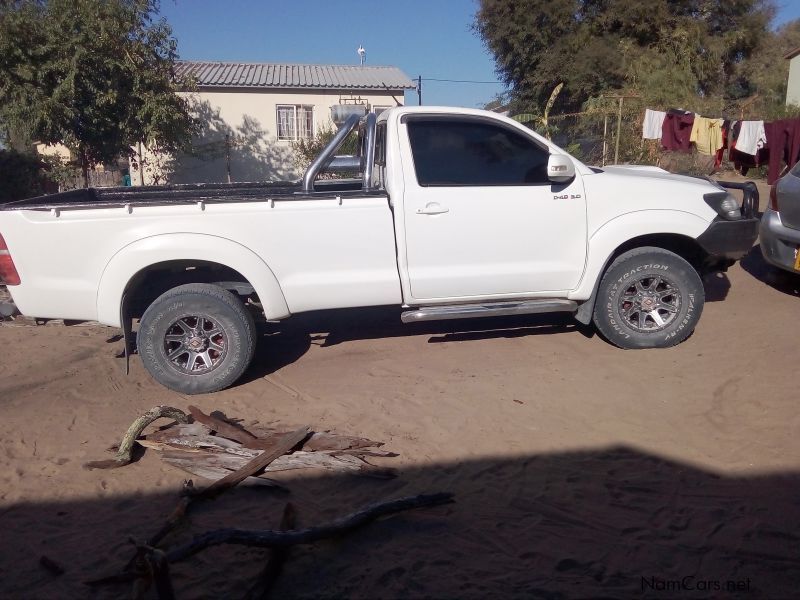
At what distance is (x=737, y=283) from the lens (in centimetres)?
855

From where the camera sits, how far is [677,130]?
1284 centimetres

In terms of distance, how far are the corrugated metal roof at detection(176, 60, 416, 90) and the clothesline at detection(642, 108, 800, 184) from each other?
12.3 metres

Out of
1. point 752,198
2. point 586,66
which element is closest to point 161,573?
point 752,198

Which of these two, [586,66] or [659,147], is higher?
[586,66]

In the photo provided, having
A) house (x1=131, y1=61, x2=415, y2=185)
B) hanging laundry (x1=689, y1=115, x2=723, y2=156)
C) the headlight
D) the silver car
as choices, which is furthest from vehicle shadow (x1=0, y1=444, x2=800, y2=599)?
house (x1=131, y1=61, x2=415, y2=185)

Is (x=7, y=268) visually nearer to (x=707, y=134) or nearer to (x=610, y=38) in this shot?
(x=707, y=134)

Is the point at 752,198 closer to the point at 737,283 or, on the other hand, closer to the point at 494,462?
the point at 737,283

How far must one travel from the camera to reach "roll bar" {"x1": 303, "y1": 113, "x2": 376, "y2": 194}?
616 cm

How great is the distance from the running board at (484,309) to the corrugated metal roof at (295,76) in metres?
18.3

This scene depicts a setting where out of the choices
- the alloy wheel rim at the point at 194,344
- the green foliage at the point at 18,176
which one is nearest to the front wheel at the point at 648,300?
the alloy wheel rim at the point at 194,344

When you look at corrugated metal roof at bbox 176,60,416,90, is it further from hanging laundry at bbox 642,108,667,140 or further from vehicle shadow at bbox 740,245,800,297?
vehicle shadow at bbox 740,245,800,297

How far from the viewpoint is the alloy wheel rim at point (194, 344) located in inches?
216

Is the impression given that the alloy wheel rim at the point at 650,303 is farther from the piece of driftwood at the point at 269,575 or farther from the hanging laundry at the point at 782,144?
the hanging laundry at the point at 782,144

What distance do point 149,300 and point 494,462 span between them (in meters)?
3.18
